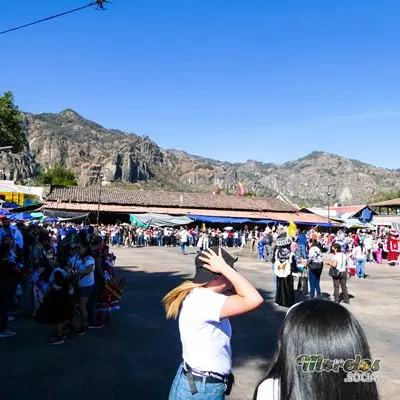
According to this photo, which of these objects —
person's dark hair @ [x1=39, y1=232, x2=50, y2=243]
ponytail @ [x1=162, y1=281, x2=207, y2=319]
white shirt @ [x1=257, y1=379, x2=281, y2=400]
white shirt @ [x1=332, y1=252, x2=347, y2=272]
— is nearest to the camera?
white shirt @ [x1=257, y1=379, x2=281, y2=400]

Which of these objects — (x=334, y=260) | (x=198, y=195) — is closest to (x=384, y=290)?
(x=334, y=260)

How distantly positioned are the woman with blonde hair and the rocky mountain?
333ft

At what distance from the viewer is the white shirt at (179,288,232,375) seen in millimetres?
2533

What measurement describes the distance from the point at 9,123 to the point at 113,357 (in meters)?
33.7

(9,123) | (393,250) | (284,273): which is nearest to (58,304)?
(284,273)

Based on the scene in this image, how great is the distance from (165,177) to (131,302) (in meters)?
139

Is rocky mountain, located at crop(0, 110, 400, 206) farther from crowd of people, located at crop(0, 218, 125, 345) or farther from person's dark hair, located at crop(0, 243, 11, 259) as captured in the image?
person's dark hair, located at crop(0, 243, 11, 259)

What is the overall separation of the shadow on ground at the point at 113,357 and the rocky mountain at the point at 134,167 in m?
96.9

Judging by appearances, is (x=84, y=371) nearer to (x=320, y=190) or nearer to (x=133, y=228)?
(x=133, y=228)

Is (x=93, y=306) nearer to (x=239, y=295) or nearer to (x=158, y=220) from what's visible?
(x=239, y=295)

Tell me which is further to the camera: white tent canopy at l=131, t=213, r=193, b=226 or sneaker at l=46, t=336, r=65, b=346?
white tent canopy at l=131, t=213, r=193, b=226

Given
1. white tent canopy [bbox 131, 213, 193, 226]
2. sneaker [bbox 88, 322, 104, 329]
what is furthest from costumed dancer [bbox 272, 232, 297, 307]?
white tent canopy [bbox 131, 213, 193, 226]

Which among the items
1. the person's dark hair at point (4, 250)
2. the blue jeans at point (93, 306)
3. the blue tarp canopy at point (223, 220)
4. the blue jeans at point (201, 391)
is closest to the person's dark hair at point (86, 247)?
the blue jeans at point (93, 306)

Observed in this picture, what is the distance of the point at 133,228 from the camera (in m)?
32.4
